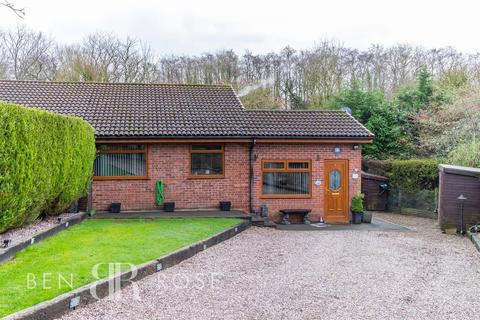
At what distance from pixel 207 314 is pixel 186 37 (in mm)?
28560

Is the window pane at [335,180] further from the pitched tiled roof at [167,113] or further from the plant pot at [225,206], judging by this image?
the plant pot at [225,206]

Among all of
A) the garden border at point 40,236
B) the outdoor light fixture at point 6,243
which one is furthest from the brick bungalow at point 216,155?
the outdoor light fixture at point 6,243

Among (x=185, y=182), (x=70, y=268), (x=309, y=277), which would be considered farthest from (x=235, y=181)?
(x=70, y=268)

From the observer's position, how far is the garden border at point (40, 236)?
6.38 meters

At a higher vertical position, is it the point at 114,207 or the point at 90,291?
the point at 114,207

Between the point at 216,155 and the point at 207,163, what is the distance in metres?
0.40

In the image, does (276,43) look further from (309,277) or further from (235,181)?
(309,277)

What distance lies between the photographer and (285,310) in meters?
5.29

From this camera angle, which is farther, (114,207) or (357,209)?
(357,209)

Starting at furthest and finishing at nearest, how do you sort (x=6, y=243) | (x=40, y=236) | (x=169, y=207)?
1. (x=169, y=207)
2. (x=40, y=236)
3. (x=6, y=243)

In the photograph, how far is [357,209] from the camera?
13.9 metres

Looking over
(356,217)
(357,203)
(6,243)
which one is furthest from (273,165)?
(6,243)

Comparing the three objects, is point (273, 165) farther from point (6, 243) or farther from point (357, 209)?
point (6, 243)

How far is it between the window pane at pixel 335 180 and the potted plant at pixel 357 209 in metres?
0.69
